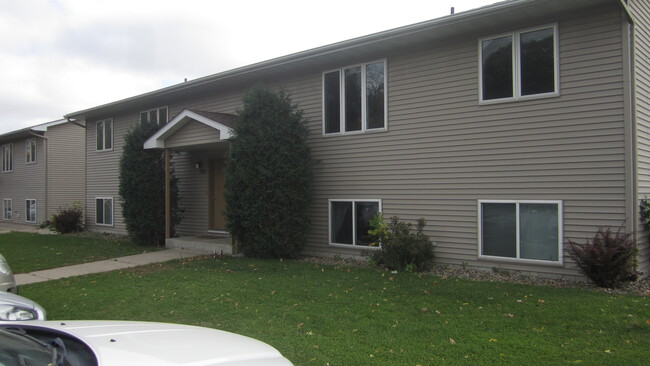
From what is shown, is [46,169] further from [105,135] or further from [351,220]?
[351,220]

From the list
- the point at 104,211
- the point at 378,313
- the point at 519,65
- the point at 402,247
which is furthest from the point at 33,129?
the point at 519,65

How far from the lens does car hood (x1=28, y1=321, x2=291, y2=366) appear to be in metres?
1.99

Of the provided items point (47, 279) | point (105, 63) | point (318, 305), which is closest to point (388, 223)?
point (318, 305)

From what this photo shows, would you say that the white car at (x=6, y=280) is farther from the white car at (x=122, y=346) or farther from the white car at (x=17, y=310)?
the white car at (x=122, y=346)

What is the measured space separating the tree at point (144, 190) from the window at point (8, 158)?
1487cm

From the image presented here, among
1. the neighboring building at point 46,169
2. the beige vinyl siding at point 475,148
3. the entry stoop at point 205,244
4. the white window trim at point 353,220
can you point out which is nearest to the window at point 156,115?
the entry stoop at point 205,244

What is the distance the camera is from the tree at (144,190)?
41.5ft

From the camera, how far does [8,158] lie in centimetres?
2388

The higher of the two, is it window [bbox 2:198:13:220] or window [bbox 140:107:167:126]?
window [bbox 140:107:167:126]

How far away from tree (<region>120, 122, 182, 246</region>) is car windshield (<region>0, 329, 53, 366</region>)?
1097 cm

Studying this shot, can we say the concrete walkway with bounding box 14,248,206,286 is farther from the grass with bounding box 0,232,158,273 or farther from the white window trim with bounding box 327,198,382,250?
the white window trim with bounding box 327,198,382,250

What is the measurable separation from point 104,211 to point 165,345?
53.4ft

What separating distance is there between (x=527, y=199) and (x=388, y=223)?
8.62 ft

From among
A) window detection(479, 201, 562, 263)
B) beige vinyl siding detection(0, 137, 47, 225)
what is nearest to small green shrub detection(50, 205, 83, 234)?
beige vinyl siding detection(0, 137, 47, 225)
